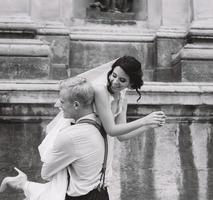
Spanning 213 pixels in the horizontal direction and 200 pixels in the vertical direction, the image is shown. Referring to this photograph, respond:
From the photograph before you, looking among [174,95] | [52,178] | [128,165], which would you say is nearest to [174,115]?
[174,95]

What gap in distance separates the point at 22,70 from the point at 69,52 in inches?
43.1

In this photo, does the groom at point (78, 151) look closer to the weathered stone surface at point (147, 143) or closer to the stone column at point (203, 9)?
the weathered stone surface at point (147, 143)

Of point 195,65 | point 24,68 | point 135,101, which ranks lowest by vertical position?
point 135,101

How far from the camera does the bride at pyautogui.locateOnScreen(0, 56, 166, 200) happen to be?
342 centimetres

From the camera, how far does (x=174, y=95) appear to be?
19.4ft

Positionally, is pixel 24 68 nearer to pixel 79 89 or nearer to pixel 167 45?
pixel 167 45

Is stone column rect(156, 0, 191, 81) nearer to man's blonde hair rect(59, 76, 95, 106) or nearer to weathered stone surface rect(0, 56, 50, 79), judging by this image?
weathered stone surface rect(0, 56, 50, 79)

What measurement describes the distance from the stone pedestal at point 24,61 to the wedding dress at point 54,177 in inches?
100

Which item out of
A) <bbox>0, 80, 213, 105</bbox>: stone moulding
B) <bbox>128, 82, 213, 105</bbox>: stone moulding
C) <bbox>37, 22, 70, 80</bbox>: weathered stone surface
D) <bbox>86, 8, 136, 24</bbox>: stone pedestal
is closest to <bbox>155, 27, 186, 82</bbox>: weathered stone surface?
<bbox>86, 8, 136, 24</bbox>: stone pedestal

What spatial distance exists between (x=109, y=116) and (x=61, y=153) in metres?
0.46

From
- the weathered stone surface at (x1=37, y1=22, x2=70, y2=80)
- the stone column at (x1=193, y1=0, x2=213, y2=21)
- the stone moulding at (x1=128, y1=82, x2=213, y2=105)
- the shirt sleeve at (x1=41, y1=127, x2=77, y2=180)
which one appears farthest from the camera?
the stone column at (x1=193, y1=0, x2=213, y2=21)

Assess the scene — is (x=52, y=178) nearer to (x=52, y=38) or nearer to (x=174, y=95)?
(x=174, y=95)

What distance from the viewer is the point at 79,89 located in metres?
3.43

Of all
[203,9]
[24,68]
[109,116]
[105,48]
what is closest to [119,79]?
[109,116]
